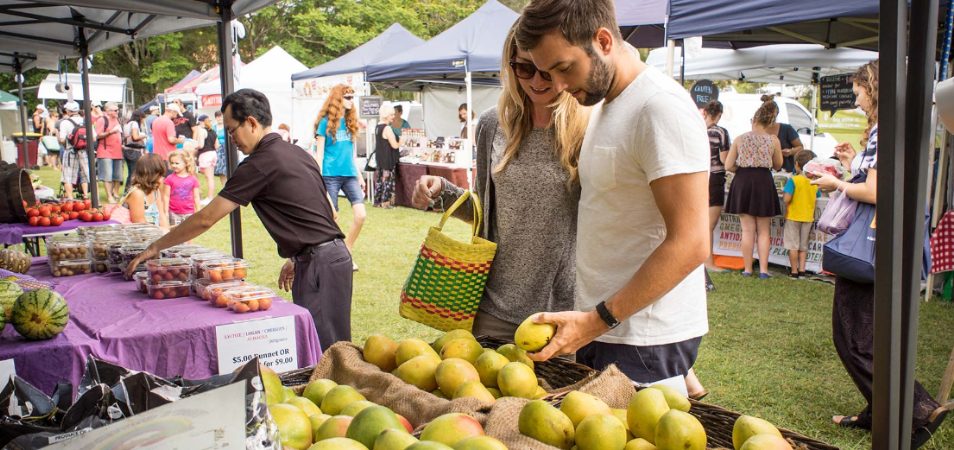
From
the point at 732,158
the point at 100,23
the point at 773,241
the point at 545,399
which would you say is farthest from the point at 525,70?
the point at 773,241

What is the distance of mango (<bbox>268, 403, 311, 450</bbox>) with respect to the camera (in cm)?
144

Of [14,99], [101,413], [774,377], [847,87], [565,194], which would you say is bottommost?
[774,377]

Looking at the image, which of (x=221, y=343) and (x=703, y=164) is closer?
(x=703, y=164)

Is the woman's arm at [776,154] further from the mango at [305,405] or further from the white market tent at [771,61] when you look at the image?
the mango at [305,405]

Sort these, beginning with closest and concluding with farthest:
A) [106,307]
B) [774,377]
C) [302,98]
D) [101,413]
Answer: [101,413]
[106,307]
[774,377]
[302,98]

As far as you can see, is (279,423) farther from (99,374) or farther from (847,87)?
(847,87)

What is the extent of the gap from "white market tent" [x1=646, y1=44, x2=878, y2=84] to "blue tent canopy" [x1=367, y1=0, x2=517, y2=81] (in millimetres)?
2763


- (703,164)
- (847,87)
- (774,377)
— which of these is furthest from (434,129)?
(703,164)

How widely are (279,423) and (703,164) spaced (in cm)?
113

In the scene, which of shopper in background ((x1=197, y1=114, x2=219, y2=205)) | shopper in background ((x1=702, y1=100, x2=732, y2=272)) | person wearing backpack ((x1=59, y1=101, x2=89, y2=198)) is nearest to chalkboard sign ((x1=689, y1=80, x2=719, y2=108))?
shopper in background ((x1=702, y1=100, x2=732, y2=272))

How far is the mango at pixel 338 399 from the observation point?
5.56ft

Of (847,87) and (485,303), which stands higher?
(847,87)

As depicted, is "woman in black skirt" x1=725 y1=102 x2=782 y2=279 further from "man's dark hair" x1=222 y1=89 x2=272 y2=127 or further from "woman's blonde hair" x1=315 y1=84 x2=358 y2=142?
"man's dark hair" x1=222 y1=89 x2=272 y2=127

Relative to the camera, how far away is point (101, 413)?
1.23 metres
